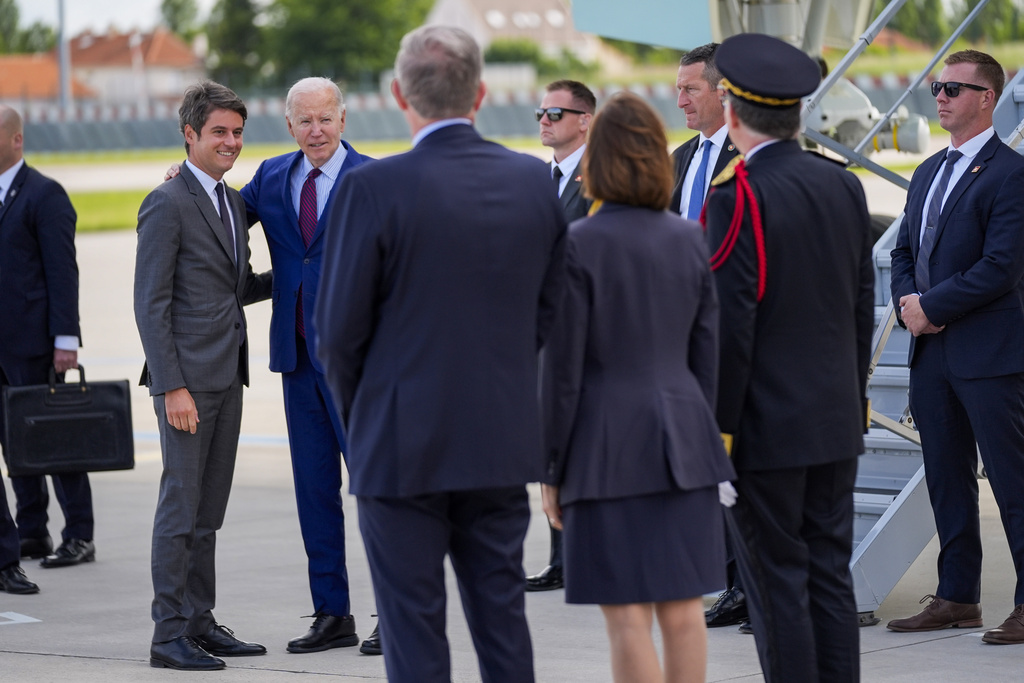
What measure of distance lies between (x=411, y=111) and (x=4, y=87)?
124 m

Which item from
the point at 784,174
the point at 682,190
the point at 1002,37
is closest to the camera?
the point at 784,174

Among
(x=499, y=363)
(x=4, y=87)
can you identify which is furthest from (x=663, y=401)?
(x=4, y=87)

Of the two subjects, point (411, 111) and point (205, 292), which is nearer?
point (411, 111)

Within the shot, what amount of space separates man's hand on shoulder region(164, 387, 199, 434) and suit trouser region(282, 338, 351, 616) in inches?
15.4

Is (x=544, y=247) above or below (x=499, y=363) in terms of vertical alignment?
above

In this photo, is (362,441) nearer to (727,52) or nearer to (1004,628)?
(727,52)

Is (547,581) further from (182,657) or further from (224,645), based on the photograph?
(182,657)

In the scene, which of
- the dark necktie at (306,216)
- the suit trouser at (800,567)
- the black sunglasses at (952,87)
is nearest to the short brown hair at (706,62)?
the black sunglasses at (952,87)

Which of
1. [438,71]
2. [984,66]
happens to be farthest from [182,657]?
[984,66]

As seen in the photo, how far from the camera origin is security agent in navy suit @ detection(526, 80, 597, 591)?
226 inches

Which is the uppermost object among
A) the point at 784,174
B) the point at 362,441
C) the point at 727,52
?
the point at 727,52

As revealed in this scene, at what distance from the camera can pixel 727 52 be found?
3.50 meters

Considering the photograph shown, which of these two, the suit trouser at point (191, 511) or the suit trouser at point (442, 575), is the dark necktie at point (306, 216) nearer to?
the suit trouser at point (191, 511)

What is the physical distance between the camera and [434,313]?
3.12 meters
